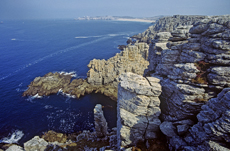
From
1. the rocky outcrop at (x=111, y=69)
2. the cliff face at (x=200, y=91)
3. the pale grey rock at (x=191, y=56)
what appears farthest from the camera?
the rocky outcrop at (x=111, y=69)

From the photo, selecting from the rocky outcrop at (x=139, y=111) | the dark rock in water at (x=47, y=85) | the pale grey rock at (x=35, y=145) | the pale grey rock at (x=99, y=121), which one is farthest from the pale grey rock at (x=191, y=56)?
the dark rock in water at (x=47, y=85)

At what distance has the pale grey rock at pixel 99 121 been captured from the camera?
3005 cm

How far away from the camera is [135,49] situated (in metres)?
68.4

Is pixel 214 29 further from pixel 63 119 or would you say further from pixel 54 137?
Answer: pixel 63 119

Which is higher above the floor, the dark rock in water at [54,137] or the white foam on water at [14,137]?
the dark rock in water at [54,137]

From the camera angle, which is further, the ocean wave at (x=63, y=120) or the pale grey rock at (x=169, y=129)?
the ocean wave at (x=63, y=120)

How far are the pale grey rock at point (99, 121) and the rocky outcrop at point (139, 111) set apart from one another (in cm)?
1028

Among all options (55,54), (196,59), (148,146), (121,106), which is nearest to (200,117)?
(196,59)

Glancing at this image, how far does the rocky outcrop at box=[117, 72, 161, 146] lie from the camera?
1992cm

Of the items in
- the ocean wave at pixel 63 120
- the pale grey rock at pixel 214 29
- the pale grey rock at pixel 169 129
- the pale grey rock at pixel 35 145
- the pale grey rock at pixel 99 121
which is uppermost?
the pale grey rock at pixel 214 29

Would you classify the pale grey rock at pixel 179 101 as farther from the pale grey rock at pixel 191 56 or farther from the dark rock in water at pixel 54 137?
the dark rock in water at pixel 54 137

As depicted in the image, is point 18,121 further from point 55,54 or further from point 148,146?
point 55,54

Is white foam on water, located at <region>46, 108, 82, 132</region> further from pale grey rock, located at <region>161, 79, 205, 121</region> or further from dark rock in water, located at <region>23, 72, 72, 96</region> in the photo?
pale grey rock, located at <region>161, 79, 205, 121</region>

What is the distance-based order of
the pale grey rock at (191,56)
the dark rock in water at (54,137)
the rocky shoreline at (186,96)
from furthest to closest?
the dark rock in water at (54,137)
the pale grey rock at (191,56)
the rocky shoreline at (186,96)
